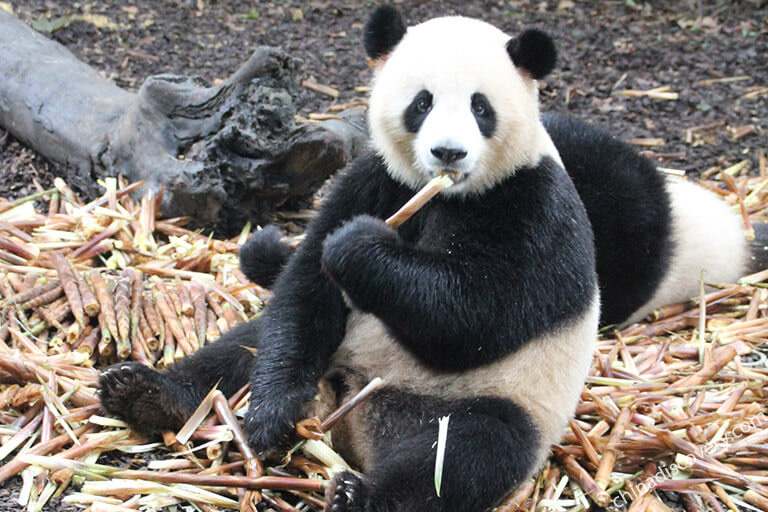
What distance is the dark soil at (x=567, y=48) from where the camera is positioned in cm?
708

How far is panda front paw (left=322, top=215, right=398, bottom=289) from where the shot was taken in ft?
10.2

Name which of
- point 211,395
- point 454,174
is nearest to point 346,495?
point 211,395

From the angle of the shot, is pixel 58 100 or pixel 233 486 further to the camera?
pixel 58 100

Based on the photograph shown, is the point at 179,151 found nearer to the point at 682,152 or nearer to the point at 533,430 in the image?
the point at 533,430

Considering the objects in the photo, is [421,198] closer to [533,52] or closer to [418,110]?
[418,110]

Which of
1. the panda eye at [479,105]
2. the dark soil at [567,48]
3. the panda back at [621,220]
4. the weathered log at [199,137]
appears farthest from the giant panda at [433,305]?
the dark soil at [567,48]

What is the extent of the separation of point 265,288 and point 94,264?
1.18 meters

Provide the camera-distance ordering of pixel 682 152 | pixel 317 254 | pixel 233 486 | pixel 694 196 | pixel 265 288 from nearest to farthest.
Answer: pixel 233 486 < pixel 317 254 < pixel 265 288 < pixel 694 196 < pixel 682 152

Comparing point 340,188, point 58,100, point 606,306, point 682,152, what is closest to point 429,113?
point 340,188

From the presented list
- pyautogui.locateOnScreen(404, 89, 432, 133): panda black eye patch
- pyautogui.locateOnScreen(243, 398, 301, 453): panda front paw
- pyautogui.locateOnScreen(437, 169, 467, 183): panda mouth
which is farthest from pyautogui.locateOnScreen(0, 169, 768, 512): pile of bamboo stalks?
pyautogui.locateOnScreen(404, 89, 432, 133): panda black eye patch

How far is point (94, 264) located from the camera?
481 cm

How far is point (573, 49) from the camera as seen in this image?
8.21 m

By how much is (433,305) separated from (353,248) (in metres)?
0.38

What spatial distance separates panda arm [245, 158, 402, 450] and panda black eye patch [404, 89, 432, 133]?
0.36 metres
